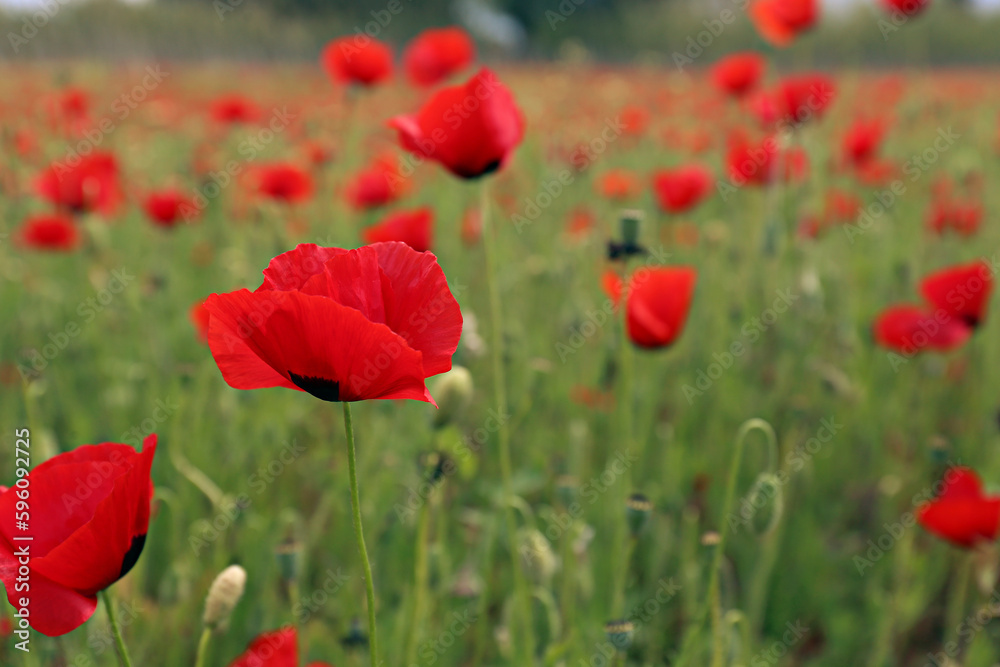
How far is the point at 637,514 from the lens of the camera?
34.4 inches

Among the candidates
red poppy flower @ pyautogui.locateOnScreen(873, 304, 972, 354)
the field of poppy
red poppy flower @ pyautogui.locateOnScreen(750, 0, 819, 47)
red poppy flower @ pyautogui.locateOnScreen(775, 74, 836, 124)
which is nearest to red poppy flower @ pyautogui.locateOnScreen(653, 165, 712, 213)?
the field of poppy

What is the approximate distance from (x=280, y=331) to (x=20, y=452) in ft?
1.65

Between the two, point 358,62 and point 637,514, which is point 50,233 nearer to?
point 358,62

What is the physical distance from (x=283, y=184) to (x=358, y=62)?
0.37 m

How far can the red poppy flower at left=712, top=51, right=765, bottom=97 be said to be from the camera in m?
2.46

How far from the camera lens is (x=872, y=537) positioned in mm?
1581

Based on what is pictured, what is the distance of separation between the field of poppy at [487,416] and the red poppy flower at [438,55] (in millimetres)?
11

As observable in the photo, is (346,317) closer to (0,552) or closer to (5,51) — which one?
(0,552)

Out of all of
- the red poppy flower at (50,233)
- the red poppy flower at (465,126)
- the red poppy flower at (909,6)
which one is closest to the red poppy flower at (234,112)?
the red poppy flower at (50,233)

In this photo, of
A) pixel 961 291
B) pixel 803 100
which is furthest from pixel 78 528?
pixel 803 100

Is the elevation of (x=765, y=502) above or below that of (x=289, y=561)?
above

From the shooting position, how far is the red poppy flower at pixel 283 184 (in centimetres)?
206

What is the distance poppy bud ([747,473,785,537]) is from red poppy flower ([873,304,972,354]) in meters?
0.72

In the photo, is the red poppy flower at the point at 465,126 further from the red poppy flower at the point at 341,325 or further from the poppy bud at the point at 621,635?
the poppy bud at the point at 621,635
